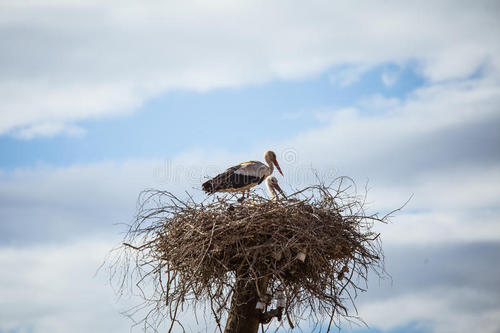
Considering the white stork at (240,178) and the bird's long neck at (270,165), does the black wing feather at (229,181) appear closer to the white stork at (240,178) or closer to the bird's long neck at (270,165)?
the white stork at (240,178)

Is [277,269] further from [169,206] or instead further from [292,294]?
[169,206]

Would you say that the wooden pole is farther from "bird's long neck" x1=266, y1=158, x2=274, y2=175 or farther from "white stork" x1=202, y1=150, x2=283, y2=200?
"bird's long neck" x1=266, y1=158, x2=274, y2=175

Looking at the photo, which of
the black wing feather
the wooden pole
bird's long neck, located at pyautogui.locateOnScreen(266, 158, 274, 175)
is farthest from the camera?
bird's long neck, located at pyautogui.locateOnScreen(266, 158, 274, 175)

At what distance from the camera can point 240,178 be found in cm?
1111

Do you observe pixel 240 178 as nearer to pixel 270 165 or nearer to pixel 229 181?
pixel 229 181

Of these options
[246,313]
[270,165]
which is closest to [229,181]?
[270,165]

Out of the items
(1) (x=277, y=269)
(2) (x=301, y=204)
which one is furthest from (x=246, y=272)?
(2) (x=301, y=204)

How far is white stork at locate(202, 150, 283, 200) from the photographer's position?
35.8 feet

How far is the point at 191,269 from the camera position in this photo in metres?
7.59

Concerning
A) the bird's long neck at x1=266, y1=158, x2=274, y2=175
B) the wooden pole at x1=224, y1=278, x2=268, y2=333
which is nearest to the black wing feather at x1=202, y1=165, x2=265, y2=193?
the bird's long neck at x1=266, y1=158, x2=274, y2=175

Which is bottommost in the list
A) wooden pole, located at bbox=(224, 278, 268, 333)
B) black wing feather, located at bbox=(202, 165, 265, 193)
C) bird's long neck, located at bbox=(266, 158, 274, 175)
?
wooden pole, located at bbox=(224, 278, 268, 333)

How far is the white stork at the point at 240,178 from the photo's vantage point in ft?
35.8

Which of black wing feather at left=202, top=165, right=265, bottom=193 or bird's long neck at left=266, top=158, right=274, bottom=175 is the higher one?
bird's long neck at left=266, top=158, right=274, bottom=175

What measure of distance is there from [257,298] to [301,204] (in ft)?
4.25
